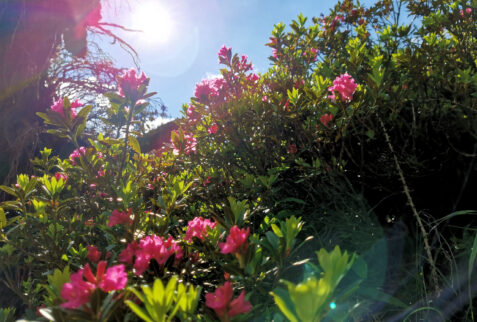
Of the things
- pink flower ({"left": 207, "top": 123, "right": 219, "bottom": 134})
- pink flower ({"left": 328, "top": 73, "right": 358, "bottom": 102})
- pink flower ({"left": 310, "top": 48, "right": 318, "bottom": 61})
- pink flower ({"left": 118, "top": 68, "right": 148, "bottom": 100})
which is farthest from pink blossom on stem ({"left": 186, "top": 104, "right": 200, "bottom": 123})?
pink flower ({"left": 328, "top": 73, "right": 358, "bottom": 102})

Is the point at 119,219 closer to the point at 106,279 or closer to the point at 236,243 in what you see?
the point at 106,279

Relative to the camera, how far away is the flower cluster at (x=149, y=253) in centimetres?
88

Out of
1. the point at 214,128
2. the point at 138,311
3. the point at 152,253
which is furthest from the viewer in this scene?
the point at 214,128

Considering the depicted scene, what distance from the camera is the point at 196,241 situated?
1.09m

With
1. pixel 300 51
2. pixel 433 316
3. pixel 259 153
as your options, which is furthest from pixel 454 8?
pixel 433 316

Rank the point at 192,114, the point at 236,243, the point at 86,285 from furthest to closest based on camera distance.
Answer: the point at 192,114
the point at 236,243
the point at 86,285

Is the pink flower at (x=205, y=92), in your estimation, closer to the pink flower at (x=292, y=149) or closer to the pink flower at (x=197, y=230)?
the pink flower at (x=292, y=149)

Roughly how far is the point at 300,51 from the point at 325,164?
1371 mm

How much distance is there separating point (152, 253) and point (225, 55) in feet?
6.51

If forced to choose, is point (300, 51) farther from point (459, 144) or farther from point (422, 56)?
point (459, 144)

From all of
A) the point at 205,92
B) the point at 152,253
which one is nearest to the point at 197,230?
the point at 152,253

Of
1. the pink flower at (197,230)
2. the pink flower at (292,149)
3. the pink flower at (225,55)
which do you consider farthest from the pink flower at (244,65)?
the pink flower at (197,230)

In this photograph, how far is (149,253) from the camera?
92 cm

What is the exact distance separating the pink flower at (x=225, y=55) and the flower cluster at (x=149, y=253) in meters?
1.85
